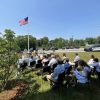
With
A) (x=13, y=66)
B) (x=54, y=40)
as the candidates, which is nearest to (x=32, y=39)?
(x=54, y=40)

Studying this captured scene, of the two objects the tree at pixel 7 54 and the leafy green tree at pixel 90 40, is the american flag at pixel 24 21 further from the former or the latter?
the leafy green tree at pixel 90 40

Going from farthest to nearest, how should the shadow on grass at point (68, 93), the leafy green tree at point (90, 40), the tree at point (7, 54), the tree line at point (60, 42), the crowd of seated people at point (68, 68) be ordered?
the leafy green tree at point (90, 40), the tree line at point (60, 42), the tree at point (7, 54), the crowd of seated people at point (68, 68), the shadow on grass at point (68, 93)

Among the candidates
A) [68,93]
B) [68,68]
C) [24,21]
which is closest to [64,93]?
[68,93]

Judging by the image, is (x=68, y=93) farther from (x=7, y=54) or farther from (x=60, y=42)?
(x=60, y=42)

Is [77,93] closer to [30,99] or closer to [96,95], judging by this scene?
[96,95]

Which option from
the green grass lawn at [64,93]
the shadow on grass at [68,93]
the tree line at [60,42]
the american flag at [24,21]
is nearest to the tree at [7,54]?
the green grass lawn at [64,93]

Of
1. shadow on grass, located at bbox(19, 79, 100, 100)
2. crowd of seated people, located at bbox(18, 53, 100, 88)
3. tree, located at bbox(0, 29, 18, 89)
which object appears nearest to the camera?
shadow on grass, located at bbox(19, 79, 100, 100)

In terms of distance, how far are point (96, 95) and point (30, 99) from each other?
2.63 metres

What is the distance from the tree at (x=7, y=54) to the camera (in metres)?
11.0

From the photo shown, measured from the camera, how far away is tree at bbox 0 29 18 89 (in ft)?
36.0

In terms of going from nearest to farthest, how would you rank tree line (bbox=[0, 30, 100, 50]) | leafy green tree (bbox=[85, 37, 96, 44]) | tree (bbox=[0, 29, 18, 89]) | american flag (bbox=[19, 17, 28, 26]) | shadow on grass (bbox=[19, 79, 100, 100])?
1. shadow on grass (bbox=[19, 79, 100, 100])
2. tree (bbox=[0, 29, 18, 89])
3. american flag (bbox=[19, 17, 28, 26])
4. tree line (bbox=[0, 30, 100, 50])
5. leafy green tree (bbox=[85, 37, 96, 44])

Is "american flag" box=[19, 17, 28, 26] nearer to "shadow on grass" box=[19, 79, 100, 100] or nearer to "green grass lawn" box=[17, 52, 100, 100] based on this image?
"green grass lawn" box=[17, 52, 100, 100]

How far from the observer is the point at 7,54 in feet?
36.8

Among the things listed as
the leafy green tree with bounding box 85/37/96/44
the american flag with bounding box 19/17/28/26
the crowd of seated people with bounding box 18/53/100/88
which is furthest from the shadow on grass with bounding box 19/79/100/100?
the leafy green tree with bounding box 85/37/96/44
